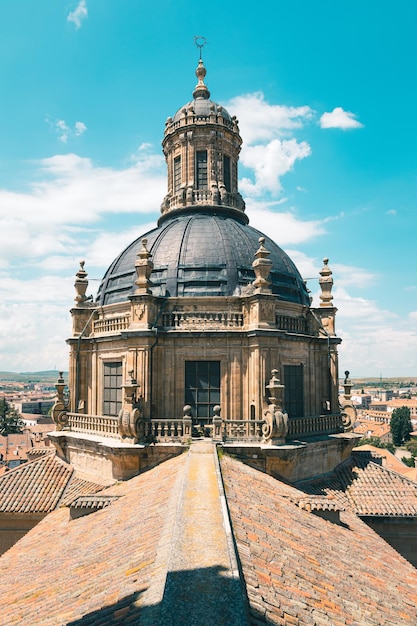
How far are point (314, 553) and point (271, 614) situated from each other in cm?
426

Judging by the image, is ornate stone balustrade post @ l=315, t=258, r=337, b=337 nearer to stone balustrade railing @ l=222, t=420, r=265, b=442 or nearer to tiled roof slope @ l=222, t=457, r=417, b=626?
stone balustrade railing @ l=222, t=420, r=265, b=442

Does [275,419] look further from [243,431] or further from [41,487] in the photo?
[41,487]

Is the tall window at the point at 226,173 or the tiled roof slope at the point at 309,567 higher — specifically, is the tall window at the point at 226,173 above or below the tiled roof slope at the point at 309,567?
above

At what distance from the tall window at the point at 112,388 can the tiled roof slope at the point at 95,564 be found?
20.5ft

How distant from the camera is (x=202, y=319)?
1983 centimetres

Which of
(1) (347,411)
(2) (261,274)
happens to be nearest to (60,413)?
(2) (261,274)

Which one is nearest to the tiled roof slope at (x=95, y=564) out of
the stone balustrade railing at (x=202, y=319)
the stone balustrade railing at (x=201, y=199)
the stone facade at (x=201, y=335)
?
the stone facade at (x=201, y=335)

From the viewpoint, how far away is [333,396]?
23.5 meters

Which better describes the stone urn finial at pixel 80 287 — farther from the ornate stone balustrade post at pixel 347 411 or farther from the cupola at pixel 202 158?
the ornate stone balustrade post at pixel 347 411

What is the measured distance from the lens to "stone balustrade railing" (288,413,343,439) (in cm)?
1906

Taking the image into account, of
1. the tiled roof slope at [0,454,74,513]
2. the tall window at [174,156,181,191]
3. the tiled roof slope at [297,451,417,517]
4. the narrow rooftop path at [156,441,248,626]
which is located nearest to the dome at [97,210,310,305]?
the tall window at [174,156,181,191]

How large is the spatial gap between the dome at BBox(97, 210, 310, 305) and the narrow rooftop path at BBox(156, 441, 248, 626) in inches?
421

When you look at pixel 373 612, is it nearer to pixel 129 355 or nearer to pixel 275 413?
pixel 275 413

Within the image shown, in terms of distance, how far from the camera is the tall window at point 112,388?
21.3 m
